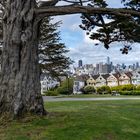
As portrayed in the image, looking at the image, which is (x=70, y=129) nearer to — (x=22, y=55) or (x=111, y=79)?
(x=22, y=55)

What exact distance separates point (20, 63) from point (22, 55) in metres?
0.26

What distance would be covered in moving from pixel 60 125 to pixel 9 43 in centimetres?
326

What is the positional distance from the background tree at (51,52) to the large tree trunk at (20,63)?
32.9 meters

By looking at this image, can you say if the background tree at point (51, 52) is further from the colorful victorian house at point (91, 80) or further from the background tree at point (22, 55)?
the colorful victorian house at point (91, 80)

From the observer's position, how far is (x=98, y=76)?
130250mm

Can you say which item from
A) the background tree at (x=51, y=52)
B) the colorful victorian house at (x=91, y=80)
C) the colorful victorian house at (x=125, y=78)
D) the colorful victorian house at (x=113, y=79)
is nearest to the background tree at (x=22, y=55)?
the background tree at (x=51, y=52)

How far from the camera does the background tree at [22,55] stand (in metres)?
13.1

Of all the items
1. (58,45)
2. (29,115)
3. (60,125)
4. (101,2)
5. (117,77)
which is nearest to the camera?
(60,125)

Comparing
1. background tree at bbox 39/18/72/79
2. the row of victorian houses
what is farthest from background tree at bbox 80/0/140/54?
the row of victorian houses

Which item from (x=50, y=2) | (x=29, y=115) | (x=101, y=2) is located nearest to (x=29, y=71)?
(x=29, y=115)

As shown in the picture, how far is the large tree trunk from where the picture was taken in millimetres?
13133

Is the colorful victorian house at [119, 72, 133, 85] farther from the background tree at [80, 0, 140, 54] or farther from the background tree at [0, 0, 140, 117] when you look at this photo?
the background tree at [0, 0, 140, 117]

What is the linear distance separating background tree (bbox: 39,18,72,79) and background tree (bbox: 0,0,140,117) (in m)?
32.8

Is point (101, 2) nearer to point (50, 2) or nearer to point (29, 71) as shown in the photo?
point (50, 2)
